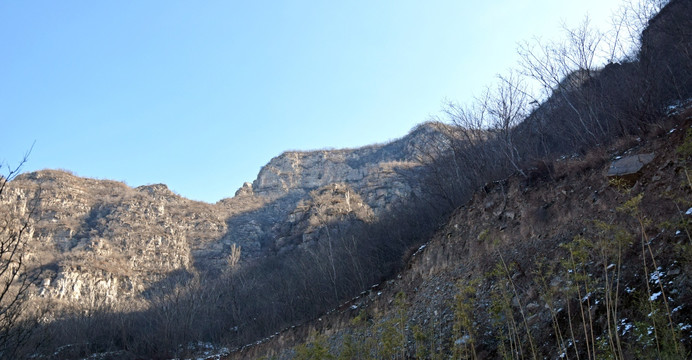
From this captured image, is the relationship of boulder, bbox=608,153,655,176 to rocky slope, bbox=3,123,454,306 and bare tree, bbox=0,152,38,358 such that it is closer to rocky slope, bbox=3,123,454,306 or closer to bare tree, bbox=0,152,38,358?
bare tree, bbox=0,152,38,358

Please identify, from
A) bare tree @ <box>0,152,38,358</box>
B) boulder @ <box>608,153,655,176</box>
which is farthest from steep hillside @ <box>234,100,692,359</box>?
bare tree @ <box>0,152,38,358</box>

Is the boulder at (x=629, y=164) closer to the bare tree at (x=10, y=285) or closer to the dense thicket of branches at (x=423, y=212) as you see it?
the dense thicket of branches at (x=423, y=212)

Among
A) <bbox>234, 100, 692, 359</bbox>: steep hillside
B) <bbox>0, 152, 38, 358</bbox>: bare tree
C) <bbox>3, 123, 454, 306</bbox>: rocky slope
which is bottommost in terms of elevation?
<bbox>234, 100, 692, 359</bbox>: steep hillside

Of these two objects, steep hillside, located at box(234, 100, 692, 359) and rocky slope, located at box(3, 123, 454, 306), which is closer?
steep hillside, located at box(234, 100, 692, 359)

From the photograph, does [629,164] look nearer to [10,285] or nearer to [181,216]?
[10,285]

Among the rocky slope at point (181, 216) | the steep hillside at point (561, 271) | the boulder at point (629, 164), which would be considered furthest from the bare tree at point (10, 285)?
the rocky slope at point (181, 216)

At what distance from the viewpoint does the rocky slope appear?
128 ft

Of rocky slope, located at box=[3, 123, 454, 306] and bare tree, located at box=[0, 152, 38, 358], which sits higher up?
rocky slope, located at box=[3, 123, 454, 306]

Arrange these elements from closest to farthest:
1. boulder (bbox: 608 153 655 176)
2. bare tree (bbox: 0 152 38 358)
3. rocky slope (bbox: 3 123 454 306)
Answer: bare tree (bbox: 0 152 38 358)
boulder (bbox: 608 153 655 176)
rocky slope (bbox: 3 123 454 306)

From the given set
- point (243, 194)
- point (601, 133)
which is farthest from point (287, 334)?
point (243, 194)

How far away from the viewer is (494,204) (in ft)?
41.9

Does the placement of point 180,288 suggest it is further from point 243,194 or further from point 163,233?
point 243,194

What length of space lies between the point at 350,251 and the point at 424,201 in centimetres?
478

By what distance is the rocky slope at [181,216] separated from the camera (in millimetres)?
38969
